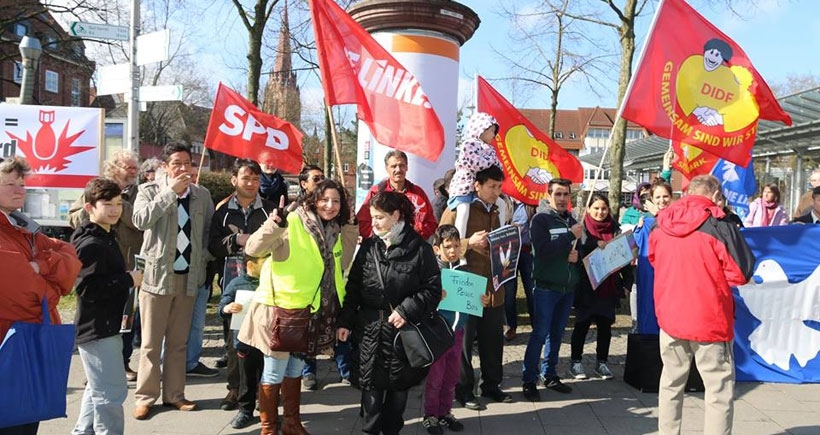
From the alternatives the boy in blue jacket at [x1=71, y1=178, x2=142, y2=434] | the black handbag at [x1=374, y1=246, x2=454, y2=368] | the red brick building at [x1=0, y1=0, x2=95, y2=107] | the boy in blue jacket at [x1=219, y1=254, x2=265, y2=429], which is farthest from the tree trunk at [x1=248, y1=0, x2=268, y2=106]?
the red brick building at [x1=0, y1=0, x2=95, y2=107]

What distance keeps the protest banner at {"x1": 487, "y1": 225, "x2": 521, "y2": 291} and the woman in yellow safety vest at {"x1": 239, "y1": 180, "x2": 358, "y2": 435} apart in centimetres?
118

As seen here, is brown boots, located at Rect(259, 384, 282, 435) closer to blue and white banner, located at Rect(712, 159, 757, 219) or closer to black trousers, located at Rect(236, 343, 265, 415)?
black trousers, located at Rect(236, 343, 265, 415)

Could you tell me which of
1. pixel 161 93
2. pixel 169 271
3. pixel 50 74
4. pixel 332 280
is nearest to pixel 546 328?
pixel 332 280

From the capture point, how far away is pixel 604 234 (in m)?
5.83

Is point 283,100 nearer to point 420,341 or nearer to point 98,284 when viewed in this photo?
point 98,284

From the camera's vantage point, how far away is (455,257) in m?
4.49

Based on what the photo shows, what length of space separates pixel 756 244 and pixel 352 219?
154 inches

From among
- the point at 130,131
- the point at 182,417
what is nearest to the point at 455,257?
the point at 182,417

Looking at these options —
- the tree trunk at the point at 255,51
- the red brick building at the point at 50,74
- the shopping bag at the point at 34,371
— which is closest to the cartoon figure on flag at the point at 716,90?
the shopping bag at the point at 34,371

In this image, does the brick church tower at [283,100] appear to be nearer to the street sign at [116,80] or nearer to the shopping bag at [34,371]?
the street sign at [116,80]

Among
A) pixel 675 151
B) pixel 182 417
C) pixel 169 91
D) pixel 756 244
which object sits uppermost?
pixel 169 91

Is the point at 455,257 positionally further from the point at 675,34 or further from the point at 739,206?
the point at 739,206

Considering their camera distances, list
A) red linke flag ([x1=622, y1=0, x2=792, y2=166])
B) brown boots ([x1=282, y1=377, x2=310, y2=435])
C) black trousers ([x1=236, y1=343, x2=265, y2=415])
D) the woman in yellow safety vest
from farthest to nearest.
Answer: red linke flag ([x1=622, y1=0, x2=792, y2=166]), black trousers ([x1=236, y1=343, x2=265, y2=415]), brown boots ([x1=282, y1=377, x2=310, y2=435]), the woman in yellow safety vest

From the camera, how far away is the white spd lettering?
6691 millimetres
